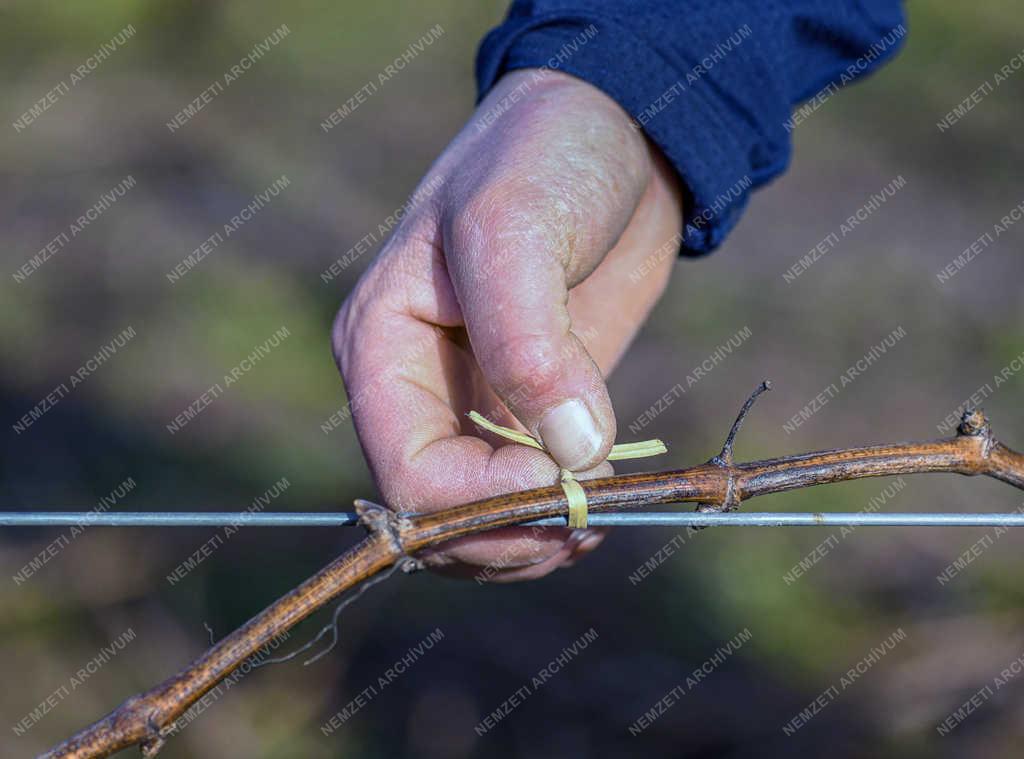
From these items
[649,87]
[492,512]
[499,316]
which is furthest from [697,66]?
[492,512]

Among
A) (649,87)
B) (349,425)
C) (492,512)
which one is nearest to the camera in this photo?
(492,512)

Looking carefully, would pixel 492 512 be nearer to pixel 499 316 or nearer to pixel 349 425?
pixel 499 316

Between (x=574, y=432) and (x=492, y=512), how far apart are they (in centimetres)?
25

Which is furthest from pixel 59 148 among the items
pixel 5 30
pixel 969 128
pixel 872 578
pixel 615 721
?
pixel 969 128

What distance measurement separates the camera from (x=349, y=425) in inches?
178

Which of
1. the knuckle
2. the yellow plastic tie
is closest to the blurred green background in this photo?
the yellow plastic tie

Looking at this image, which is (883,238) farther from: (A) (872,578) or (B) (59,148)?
(B) (59,148)

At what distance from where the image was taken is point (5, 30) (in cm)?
631

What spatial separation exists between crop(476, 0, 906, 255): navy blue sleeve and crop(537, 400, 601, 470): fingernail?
33.2 inches

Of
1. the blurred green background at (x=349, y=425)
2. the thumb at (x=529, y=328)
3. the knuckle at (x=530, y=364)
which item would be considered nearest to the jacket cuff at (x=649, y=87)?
the thumb at (x=529, y=328)

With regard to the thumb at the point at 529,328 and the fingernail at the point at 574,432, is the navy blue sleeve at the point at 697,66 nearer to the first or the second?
the thumb at the point at 529,328

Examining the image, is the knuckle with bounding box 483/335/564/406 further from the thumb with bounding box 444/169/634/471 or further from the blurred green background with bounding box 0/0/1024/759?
the blurred green background with bounding box 0/0/1024/759

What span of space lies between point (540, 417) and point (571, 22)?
105cm

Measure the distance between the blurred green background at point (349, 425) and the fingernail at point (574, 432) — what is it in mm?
1841
